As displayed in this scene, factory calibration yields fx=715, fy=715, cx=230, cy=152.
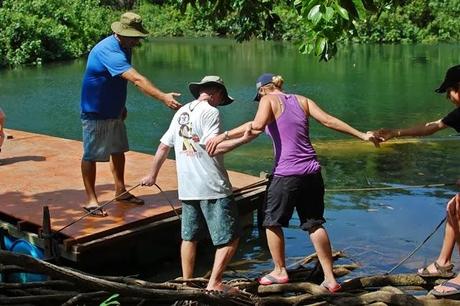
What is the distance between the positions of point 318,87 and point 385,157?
13436 millimetres

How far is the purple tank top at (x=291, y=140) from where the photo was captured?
18.7 feet

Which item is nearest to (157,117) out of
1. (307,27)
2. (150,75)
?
(150,75)

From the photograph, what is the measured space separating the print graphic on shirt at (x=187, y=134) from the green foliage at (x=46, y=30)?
3218 centimetres

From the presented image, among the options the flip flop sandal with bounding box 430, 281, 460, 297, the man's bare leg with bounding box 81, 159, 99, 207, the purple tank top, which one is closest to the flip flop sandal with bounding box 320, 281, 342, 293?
the flip flop sandal with bounding box 430, 281, 460, 297

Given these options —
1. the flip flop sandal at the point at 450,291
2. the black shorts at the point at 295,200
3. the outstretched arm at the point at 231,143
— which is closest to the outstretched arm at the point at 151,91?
the outstretched arm at the point at 231,143

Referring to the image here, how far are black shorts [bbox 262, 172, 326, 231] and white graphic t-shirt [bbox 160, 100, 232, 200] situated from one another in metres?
0.39

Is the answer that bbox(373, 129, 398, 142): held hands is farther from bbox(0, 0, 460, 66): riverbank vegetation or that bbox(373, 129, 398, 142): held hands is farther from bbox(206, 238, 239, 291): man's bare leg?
bbox(206, 238, 239, 291): man's bare leg

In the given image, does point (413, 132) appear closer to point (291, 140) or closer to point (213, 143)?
point (291, 140)

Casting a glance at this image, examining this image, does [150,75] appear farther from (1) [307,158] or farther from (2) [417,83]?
(1) [307,158]

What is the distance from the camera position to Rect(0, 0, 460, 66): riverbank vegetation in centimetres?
395

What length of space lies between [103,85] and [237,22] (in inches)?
54.9

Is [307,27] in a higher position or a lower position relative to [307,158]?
higher

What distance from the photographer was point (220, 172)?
225 inches

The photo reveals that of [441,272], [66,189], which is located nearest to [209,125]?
[441,272]
